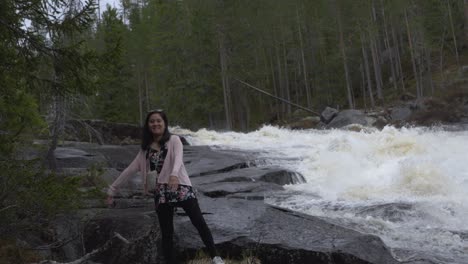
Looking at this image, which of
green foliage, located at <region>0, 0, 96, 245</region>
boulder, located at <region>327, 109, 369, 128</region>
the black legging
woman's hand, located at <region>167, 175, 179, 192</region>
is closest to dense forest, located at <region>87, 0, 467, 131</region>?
boulder, located at <region>327, 109, 369, 128</region>

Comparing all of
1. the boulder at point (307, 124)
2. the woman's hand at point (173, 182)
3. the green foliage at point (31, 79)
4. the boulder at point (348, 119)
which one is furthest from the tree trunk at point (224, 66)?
the woman's hand at point (173, 182)

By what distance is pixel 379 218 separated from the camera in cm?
789

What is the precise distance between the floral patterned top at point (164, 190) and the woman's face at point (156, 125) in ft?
0.56

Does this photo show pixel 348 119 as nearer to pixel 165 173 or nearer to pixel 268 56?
pixel 268 56

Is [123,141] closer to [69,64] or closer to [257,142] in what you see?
[257,142]

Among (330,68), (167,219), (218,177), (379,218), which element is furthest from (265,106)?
(167,219)

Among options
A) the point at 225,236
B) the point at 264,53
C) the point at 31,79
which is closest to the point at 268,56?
the point at 264,53

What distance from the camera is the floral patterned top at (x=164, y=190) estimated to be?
4887 millimetres

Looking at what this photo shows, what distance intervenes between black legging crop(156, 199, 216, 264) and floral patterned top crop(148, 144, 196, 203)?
54mm

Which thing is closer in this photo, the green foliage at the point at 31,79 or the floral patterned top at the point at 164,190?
the floral patterned top at the point at 164,190

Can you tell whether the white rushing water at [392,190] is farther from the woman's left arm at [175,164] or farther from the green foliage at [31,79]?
the green foliage at [31,79]

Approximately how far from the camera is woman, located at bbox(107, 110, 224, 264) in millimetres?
4879

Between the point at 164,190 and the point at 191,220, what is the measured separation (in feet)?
1.45

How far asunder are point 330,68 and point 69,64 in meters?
40.2
